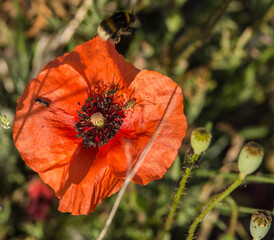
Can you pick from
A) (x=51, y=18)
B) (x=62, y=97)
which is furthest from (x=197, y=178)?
(x=51, y=18)

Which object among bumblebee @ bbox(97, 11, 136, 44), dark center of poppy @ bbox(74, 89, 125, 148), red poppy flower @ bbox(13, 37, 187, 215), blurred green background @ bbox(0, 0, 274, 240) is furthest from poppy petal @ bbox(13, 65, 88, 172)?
blurred green background @ bbox(0, 0, 274, 240)

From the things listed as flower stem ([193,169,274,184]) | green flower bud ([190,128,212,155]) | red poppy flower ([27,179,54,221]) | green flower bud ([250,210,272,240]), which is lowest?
flower stem ([193,169,274,184])

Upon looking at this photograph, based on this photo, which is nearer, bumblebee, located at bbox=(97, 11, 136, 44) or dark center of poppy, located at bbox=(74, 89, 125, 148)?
bumblebee, located at bbox=(97, 11, 136, 44)

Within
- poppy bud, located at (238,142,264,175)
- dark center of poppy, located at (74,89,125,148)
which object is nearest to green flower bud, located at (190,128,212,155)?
poppy bud, located at (238,142,264,175)

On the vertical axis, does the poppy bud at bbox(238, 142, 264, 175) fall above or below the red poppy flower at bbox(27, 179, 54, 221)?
above

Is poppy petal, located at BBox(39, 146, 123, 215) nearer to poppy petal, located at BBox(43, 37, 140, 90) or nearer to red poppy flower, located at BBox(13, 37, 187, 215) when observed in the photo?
red poppy flower, located at BBox(13, 37, 187, 215)

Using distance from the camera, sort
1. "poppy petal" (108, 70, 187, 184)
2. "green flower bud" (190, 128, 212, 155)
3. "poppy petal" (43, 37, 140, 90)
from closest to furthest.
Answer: "green flower bud" (190, 128, 212, 155) → "poppy petal" (108, 70, 187, 184) → "poppy petal" (43, 37, 140, 90)

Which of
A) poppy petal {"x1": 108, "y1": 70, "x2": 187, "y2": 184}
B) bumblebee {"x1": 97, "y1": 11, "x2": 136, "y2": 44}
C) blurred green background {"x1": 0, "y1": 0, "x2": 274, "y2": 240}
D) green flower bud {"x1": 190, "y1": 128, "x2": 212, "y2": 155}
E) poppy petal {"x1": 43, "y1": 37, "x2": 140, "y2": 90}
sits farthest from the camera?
blurred green background {"x1": 0, "y1": 0, "x2": 274, "y2": 240}

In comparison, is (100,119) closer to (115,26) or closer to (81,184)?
(81,184)
